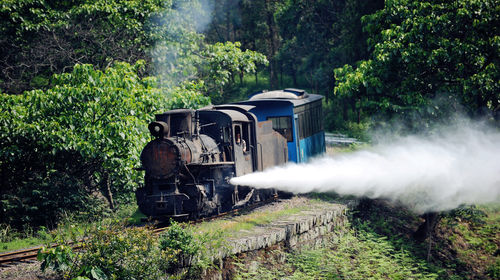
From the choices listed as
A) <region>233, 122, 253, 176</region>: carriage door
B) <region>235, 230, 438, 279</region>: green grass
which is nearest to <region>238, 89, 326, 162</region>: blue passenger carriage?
<region>233, 122, 253, 176</region>: carriage door

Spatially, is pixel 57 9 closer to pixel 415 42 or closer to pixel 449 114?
pixel 415 42

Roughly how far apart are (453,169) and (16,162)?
43.6ft

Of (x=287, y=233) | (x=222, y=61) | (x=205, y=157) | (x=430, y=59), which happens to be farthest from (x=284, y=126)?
(x=287, y=233)

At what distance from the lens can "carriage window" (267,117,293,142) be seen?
15758mm

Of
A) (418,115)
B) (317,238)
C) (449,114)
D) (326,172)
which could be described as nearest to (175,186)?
(317,238)

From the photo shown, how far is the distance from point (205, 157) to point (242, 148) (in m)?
1.43

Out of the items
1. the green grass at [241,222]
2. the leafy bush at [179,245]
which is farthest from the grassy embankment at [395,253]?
Answer: the leafy bush at [179,245]

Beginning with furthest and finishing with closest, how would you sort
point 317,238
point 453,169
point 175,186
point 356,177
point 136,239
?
1. point 356,177
2. point 453,169
3. point 317,238
4. point 175,186
5. point 136,239

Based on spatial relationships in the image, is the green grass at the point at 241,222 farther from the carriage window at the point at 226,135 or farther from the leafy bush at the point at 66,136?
the leafy bush at the point at 66,136

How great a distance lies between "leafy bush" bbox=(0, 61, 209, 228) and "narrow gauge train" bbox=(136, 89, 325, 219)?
1740mm

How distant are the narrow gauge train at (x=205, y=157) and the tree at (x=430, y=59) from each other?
121 inches

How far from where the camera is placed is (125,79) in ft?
42.4

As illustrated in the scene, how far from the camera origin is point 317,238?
12312 millimetres

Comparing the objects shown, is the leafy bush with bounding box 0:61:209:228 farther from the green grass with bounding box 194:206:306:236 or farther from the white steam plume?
the white steam plume
